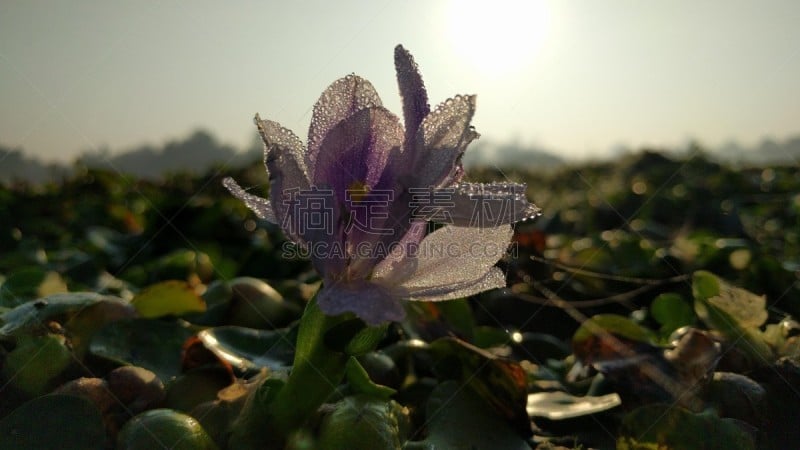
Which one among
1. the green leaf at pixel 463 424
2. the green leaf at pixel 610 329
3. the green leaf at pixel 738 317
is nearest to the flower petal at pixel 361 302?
the green leaf at pixel 463 424

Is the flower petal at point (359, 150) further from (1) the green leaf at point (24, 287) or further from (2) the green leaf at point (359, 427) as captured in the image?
(1) the green leaf at point (24, 287)

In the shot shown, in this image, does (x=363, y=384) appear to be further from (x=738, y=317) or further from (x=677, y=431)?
(x=738, y=317)

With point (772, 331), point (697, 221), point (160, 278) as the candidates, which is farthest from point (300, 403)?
point (697, 221)

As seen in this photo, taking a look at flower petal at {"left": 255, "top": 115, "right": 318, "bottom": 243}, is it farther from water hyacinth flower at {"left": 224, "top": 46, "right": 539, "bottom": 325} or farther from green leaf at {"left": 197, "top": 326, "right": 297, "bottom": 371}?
green leaf at {"left": 197, "top": 326, "right": 297, "bottom": 371}

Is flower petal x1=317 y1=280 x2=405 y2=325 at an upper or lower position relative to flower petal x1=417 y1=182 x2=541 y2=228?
lower

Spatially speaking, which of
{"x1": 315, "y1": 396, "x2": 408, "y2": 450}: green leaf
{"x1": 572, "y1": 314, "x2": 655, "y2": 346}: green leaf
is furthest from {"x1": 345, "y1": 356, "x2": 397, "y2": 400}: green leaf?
{"x1": 572, "y1": 314, "x2": 655, "y2": 346}: green leaf

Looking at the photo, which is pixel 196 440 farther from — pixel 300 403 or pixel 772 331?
pixel 772 331

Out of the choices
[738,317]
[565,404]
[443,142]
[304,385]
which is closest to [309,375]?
[304,385]
